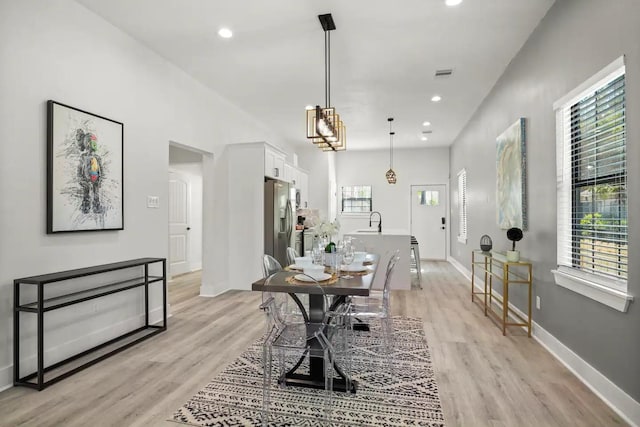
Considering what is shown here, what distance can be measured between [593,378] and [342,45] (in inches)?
141

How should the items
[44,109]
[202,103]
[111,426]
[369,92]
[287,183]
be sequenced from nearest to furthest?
[111,426] → [44,109] → [202,103] → [369,92] → [287,183]

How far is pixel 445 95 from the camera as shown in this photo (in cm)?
542

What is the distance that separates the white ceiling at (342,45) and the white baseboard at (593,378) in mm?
2870

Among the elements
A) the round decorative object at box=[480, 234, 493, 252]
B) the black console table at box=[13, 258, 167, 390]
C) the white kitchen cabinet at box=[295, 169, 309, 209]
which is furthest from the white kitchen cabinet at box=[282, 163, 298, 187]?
the round decorative object at box=[480, 234, 493, 252]

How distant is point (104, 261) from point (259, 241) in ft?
8.03

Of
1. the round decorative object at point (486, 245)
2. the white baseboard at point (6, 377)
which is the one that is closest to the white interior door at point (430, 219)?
the round decorative object at point (486, 245)

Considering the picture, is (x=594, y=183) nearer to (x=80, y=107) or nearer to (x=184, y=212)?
(x=80, y=107)

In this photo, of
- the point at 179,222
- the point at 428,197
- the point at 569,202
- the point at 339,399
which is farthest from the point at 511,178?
the point at 179,222

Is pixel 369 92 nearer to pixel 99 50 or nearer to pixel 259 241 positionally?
pixel 259 241

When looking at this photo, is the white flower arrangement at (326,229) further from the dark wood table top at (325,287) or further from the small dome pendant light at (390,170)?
the small dome pendant light at (390,170)

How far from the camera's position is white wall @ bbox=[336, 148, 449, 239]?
31.7 feet

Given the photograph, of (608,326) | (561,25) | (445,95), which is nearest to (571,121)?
(561,25)

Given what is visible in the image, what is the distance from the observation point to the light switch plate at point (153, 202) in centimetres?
392

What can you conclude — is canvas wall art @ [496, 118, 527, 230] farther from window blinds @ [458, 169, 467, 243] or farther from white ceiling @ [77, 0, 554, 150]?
window blinds @ [458, 169, 467, 243]
